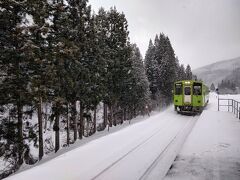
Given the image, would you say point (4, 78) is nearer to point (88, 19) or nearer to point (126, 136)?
point (126, 136)

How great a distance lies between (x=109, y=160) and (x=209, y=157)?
12.2ft

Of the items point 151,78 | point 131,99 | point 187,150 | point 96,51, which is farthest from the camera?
point 151,78

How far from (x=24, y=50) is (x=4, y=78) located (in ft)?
5.76

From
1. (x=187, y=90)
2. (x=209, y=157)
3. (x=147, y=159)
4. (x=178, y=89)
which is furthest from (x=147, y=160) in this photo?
(x=178, y=89)

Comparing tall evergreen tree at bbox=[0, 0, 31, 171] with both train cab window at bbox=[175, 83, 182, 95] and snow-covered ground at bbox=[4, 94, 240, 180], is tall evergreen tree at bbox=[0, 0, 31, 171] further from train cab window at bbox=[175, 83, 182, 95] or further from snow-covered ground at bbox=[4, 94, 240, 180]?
train cab window at bbox=[175, 83, 182, 95]

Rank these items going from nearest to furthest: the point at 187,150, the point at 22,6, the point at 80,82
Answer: the point at 187,150, the point at 22,6, the point at 80,82

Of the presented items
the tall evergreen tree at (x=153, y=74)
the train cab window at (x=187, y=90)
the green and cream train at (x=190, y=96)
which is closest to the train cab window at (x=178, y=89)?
the green and cream train at (x=190, y=96)

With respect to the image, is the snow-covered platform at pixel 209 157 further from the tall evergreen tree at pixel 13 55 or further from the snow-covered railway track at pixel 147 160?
the tall evergreen tree at pixel 13 55

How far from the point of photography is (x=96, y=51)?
22.8 m

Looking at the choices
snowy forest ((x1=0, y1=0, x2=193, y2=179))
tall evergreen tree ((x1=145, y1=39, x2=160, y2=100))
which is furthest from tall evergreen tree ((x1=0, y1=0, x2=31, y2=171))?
tall evergreen tree ((x1=145, y1=39, x2=160, y2=100))

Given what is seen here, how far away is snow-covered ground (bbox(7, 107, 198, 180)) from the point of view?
27.4 ft

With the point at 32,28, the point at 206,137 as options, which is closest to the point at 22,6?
the point at 32,28

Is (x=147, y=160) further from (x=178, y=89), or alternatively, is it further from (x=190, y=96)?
(x=178, y=89)

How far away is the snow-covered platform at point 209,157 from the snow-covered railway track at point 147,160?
520 millimetres
